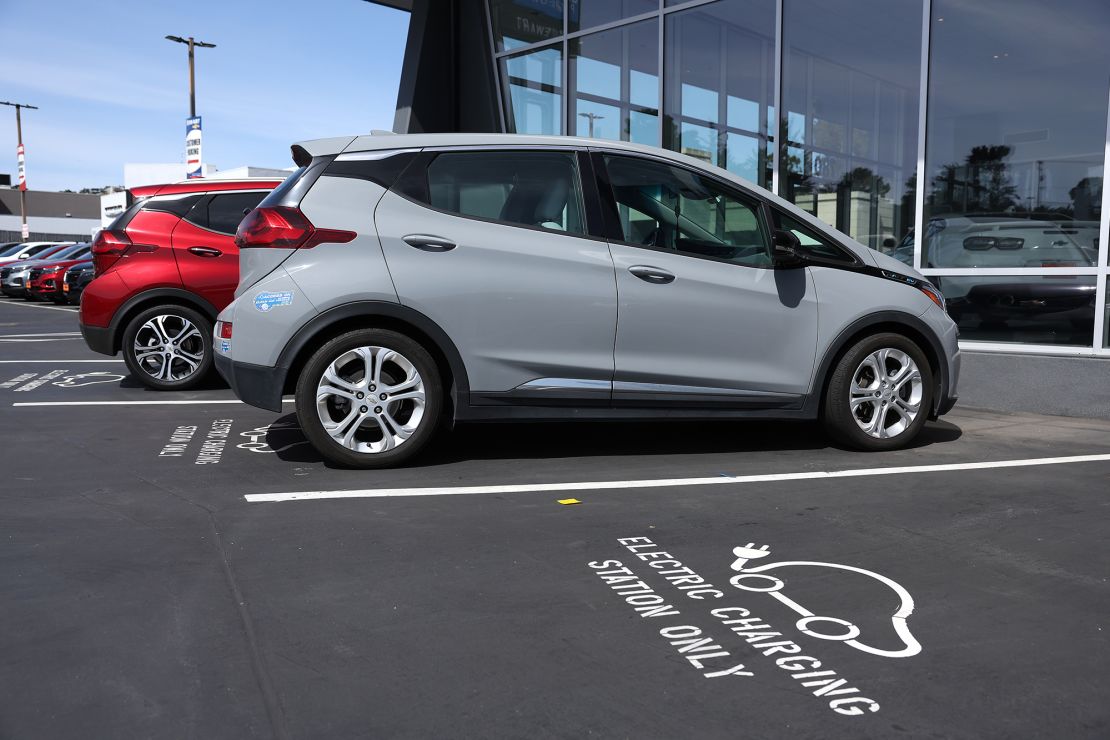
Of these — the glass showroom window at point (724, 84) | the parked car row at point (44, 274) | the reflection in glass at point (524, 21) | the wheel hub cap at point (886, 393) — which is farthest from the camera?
the parked car row at point (44, 274)

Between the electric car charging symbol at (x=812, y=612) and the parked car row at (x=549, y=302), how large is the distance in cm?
181

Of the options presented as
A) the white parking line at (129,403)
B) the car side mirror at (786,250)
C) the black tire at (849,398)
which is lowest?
the white parking line at (129,403)

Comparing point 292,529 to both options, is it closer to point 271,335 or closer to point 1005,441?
point 271,335

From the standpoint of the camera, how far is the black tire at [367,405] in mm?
5258

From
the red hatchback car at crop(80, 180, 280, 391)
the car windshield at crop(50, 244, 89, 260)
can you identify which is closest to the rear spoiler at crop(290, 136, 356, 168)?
the red hatchback car at crop(80, 180, 280, 391)

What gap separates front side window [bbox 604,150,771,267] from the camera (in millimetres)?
5641

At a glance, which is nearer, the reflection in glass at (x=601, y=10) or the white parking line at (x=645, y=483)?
the white parking line at (x=645, y=483)

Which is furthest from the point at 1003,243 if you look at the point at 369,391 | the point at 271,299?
the point at 271,299

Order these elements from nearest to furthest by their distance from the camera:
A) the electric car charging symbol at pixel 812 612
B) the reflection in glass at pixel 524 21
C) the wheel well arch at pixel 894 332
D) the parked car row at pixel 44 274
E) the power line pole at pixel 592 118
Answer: the electric car charging symbol at pixel 812 612
the wheel well arch at pixel 894 332
the power line pole at pixel 592 118
the reflection in glass at pixel 524 21
the parked car row at pixel 44 274

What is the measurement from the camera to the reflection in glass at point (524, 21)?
12.9m

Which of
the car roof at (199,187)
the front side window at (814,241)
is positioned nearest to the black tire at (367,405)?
the front side window at (814,241)

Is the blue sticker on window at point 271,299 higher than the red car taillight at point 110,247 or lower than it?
lower

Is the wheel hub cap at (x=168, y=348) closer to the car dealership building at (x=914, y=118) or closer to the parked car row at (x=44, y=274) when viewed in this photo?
the car dealership building at (x=914, y=118)

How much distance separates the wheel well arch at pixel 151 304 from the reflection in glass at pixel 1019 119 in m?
6.42
